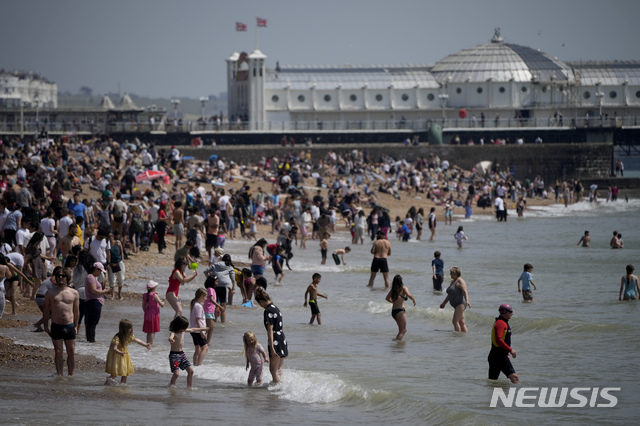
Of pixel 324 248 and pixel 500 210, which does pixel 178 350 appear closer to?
pixel 324 248

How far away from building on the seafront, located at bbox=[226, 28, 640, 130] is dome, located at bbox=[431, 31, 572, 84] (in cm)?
8

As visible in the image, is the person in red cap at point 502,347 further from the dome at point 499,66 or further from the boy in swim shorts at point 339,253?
the dome at point 499,66

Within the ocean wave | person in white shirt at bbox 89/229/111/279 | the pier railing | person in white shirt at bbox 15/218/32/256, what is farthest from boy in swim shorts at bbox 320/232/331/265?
the pier railing

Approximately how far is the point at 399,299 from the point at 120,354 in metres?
5.15

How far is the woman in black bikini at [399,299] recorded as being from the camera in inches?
581

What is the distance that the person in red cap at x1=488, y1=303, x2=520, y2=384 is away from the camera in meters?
11.7

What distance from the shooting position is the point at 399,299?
49.0 ft

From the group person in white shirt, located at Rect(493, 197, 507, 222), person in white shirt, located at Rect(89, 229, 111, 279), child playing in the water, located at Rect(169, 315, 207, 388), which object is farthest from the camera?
person in white shirt, located at Rect(493, 197, 507, 222)

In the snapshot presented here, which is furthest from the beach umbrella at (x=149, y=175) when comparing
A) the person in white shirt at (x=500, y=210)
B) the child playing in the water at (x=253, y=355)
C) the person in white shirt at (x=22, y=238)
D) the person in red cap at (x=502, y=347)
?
the person in red cap at (x=502, y=347)

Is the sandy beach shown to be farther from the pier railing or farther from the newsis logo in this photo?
the pier railing

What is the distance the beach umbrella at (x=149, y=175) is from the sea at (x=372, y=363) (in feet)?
41.7

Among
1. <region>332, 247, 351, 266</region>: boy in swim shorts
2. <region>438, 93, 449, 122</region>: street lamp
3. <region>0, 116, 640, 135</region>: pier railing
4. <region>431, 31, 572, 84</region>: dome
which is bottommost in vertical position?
<region>332, 247, 351, 266</region>: boy in swim shorts

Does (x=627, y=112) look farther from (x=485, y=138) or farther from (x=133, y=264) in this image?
(x=133, y=264)

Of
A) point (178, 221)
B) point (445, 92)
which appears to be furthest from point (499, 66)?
point (178, 221)
